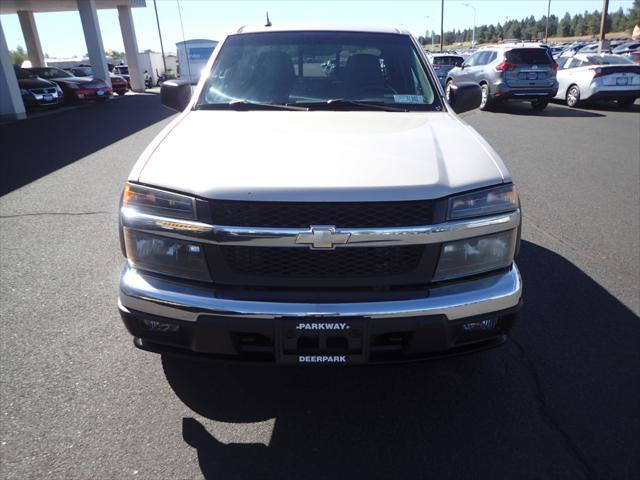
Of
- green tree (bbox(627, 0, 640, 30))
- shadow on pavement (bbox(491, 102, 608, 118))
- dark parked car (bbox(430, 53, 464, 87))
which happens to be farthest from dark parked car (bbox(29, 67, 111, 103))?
green tree (bbox(627, 0, 640, 30))

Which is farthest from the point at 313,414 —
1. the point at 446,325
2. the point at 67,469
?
the point at 67,469

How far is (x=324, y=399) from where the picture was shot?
262 cm

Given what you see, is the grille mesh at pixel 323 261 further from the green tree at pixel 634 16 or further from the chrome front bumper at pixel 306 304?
the green tree at pixel 634 16

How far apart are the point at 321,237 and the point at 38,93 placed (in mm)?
18376

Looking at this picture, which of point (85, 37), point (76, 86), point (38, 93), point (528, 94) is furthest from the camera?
point (85, 37)

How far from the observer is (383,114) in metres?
3.07

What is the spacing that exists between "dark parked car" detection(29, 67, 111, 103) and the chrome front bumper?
19.6 m

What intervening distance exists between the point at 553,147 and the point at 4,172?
9.51 m

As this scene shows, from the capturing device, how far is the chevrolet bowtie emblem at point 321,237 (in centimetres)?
202

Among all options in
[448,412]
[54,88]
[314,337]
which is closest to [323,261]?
[314,337]

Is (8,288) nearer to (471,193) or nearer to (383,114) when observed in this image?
(383,114)

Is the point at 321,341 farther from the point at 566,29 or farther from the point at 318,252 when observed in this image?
the point at 566,29

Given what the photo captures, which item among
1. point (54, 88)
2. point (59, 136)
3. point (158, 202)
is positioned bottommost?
point (59, 136)

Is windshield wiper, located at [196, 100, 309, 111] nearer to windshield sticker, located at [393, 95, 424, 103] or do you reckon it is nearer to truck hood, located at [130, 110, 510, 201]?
truck hood, located at [130, 110, 510, 201]
